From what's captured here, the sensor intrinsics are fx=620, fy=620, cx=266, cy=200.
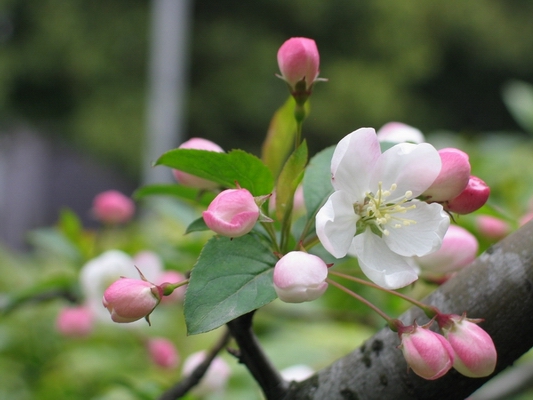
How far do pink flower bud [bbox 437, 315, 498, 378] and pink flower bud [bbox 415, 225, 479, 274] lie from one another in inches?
5.9

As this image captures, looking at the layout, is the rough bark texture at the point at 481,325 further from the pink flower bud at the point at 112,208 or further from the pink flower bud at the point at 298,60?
the pink flower bud at the point at 112,208

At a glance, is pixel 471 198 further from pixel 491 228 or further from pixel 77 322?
pixel 77 322

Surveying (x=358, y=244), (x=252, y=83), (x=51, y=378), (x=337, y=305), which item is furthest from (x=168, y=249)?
(x=252, y=83)

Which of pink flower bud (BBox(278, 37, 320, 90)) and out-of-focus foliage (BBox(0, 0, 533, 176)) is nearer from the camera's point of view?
pink flower bud (BBox(278, 37, 320, 90))

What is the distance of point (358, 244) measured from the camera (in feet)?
1.57

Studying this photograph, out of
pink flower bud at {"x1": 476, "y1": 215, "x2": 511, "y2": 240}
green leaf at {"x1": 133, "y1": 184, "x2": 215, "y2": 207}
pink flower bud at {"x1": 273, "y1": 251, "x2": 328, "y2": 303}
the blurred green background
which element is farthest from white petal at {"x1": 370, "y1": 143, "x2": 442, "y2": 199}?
the blurred green background

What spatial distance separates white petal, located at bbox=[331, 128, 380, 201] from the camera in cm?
44

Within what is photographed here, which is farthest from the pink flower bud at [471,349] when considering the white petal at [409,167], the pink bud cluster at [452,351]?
the white petal at [409,167]

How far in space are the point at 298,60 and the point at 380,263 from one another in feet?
0.61

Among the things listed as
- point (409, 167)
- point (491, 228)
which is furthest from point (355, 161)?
point (491, 228)

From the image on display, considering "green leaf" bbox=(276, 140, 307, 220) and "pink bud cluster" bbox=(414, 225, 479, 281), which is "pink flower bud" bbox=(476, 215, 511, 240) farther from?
"green leaf" bbox=(276, 140, 307, 220)

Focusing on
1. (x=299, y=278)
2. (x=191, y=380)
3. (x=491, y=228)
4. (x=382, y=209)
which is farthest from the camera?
(x=491, y=228)

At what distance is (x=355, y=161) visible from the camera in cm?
46

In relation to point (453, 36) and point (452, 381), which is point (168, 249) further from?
point (453, 36)
